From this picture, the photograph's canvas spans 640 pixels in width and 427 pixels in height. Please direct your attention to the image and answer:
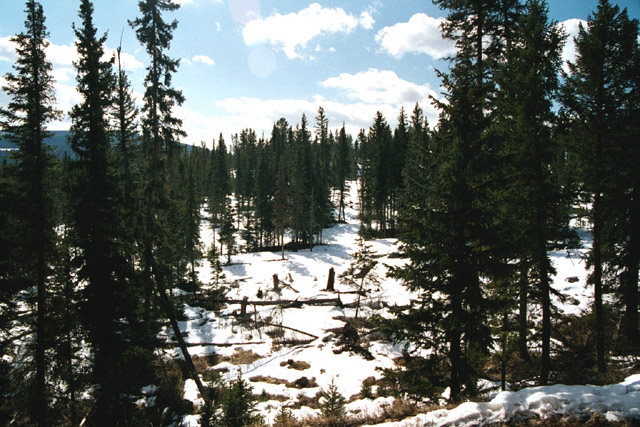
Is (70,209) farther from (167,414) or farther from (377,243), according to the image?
(377,243)

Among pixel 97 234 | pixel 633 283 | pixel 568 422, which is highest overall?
pixel 97 234

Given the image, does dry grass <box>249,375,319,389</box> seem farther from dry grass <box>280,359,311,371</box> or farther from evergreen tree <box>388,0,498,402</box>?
evergreen tree <box>388,0,498,402</box>

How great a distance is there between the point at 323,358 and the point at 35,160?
54.2 feet

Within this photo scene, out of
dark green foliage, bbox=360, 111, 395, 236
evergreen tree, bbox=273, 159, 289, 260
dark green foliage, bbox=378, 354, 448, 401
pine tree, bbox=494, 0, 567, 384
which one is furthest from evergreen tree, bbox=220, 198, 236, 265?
pine tree, bbox=494, 0, 567, 384

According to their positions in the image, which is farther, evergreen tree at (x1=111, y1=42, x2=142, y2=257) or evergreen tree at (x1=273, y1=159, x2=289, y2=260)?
evergreen tree at (x1=273, y1=159, x2=289, y2=260)

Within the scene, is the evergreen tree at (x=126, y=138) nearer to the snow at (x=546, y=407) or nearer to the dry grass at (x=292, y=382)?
the dry grass at (x=292, y=382)

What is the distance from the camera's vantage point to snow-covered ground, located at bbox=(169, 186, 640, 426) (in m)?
6.05

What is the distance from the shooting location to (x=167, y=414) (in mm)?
11984

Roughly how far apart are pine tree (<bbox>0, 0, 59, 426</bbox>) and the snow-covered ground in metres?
7.07

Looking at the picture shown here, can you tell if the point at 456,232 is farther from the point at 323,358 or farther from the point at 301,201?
the point at 301,201

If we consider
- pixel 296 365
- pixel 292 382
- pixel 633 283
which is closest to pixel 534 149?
pixel 633 283

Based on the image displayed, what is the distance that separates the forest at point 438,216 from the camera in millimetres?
8484

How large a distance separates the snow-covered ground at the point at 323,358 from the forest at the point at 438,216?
181 centimetres

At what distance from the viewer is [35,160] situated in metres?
13.6
